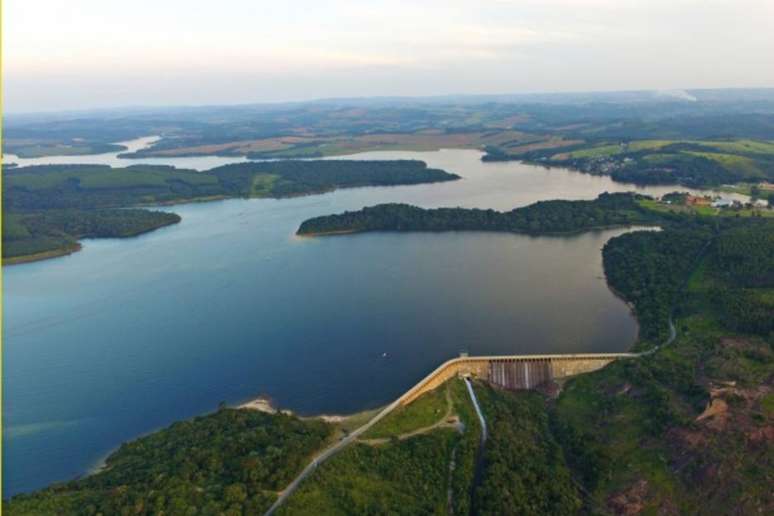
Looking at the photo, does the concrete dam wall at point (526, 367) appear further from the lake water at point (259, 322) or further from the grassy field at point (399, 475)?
the grassy field at point (399, 475)

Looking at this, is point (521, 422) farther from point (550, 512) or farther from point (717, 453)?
point (717, 453)

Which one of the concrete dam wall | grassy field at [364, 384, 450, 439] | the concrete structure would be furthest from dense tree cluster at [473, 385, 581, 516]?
the concrete structure

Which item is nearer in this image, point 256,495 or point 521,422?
point 256,495

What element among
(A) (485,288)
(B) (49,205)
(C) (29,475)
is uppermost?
(B) (49,205)

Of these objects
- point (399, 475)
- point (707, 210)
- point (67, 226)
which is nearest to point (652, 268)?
point (707, 210)

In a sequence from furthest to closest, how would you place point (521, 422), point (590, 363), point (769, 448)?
point (590, 363) < point (521, 422) < point (769, 448)

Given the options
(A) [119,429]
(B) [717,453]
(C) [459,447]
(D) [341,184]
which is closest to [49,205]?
(D) [341,184]

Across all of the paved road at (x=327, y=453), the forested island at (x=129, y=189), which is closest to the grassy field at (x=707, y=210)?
the forested island at (x=129, y=189)
